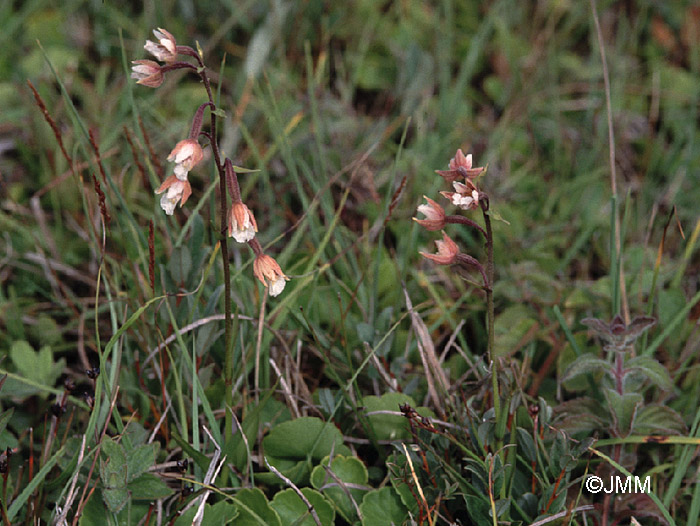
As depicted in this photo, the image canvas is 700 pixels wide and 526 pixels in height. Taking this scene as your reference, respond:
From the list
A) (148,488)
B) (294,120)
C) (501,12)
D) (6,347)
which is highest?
(501,12)

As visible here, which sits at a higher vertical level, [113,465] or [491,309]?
[491,309]

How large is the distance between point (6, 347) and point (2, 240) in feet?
1.49

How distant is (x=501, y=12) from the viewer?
3316 mm

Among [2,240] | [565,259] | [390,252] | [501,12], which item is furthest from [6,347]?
[501,12]

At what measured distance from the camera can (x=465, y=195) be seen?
4.57 ft

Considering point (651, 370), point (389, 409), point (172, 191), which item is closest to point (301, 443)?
point (389, 409)

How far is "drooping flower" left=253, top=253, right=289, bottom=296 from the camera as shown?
1440 millimetres

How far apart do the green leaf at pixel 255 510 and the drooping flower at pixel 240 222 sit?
23.4 inches

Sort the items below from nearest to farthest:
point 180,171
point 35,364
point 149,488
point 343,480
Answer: point 180,171 < point 149,488 < point 343,480 < point 35,364

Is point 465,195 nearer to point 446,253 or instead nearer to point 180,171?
point 446,253

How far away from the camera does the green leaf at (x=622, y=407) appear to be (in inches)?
62.4

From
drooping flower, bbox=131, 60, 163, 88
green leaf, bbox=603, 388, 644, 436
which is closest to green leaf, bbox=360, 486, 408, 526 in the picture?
green leaf, bbox=603, 388, 644, 436

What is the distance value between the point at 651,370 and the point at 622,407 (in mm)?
114

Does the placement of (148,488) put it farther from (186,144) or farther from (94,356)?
(186,144)
